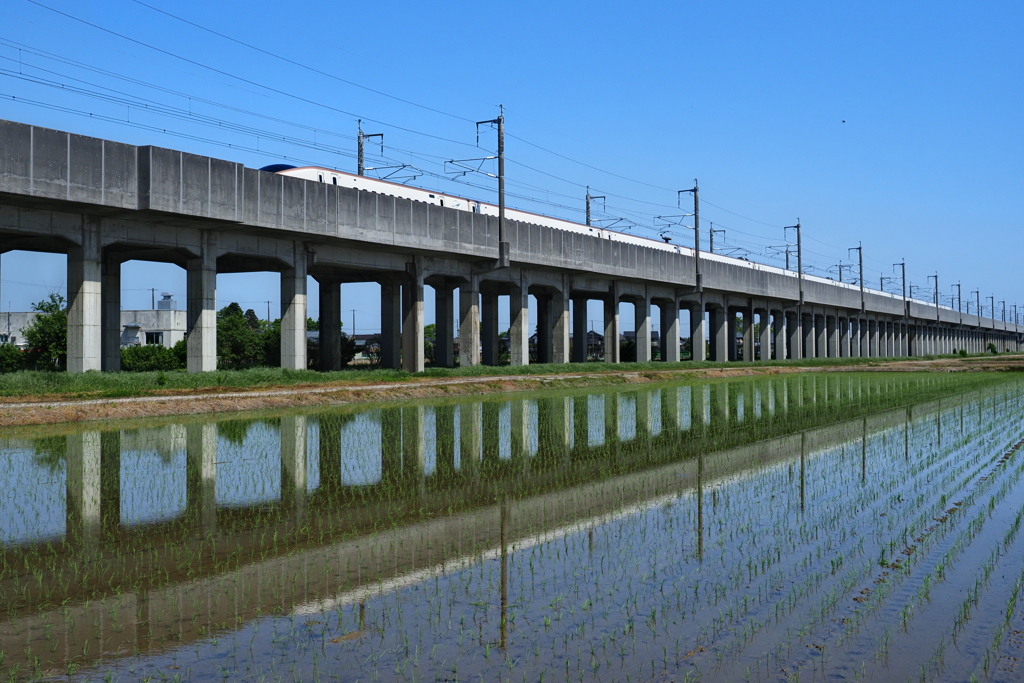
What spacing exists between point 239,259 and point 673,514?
35.6 metres

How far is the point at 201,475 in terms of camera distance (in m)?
14.7

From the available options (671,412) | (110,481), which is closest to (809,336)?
(671,412)

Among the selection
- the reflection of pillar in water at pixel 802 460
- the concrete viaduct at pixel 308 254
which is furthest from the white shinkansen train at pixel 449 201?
the reflection of pillar in water at pixel 802 460

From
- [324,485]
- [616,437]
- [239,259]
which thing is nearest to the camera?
[324,485]

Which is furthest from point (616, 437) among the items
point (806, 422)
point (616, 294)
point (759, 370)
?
point (759, 370)

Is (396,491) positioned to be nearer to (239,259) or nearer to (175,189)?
(175,189)

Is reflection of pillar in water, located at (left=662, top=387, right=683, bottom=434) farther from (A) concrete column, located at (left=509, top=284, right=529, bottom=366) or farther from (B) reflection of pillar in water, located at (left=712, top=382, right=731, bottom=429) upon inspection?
(A) concrete column, located at (left=509, top=284, right=529, bottom=366)

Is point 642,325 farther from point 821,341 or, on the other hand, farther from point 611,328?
point 821,341

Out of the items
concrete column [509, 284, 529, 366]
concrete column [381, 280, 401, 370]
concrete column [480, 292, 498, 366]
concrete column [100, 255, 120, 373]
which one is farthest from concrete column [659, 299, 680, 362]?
concrete column [100, 255, 120, 373]

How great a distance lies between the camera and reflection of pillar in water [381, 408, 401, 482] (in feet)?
49.0

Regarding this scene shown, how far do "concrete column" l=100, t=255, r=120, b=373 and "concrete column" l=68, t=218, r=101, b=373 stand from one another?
6886 millimetres

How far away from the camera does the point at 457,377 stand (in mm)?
45344

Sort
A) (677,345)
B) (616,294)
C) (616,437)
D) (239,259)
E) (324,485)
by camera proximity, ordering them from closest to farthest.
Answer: (324,485)
(616,437)
(239,259)
(616,294)
(677,345)

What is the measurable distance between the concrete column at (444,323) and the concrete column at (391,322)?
16.7ft
